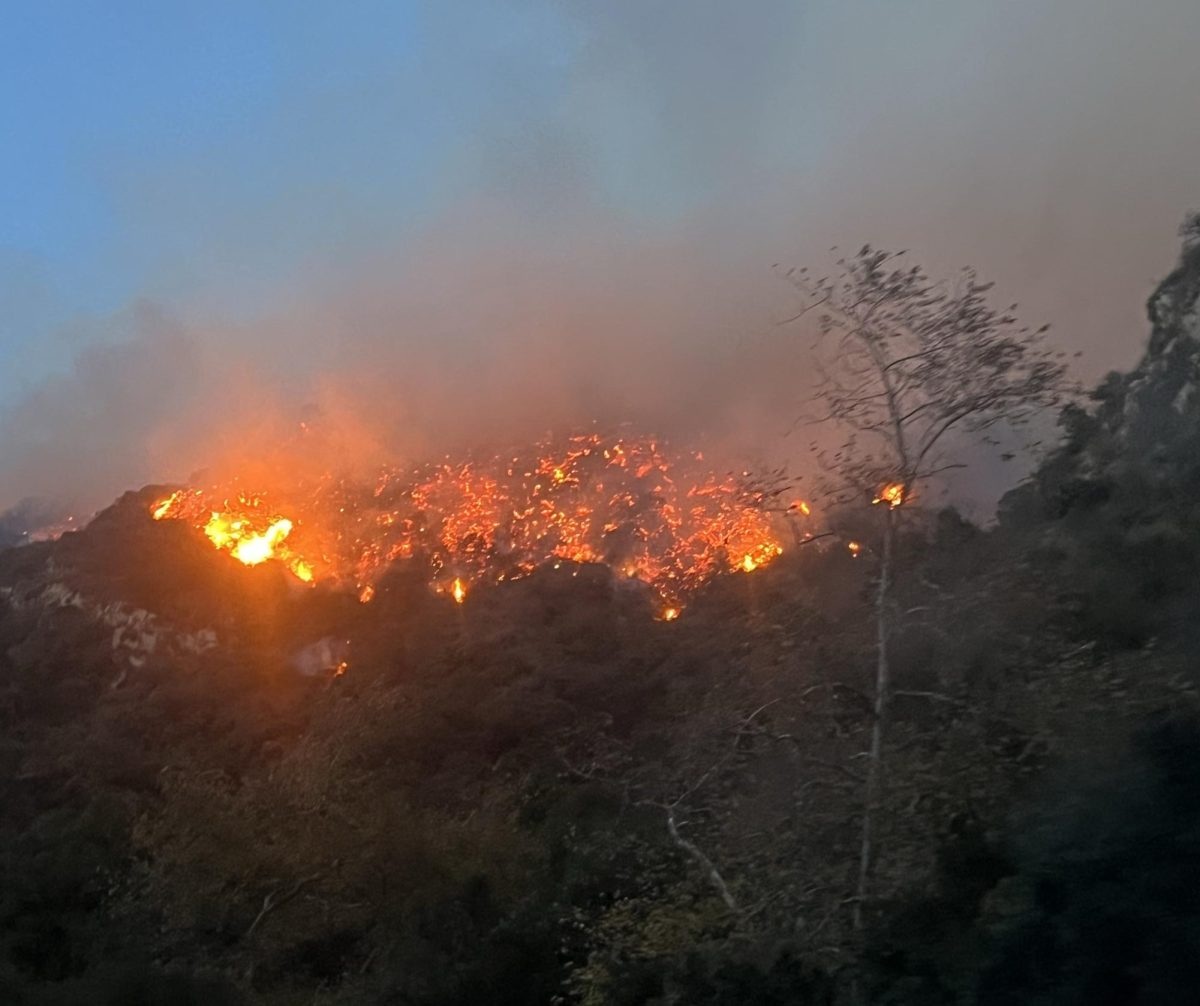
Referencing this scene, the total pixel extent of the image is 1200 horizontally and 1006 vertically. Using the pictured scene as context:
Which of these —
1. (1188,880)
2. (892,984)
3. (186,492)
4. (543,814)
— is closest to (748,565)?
(543,814)

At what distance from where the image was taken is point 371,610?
29.0 m

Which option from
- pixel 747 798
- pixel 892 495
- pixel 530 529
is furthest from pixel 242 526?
pixel 892 495

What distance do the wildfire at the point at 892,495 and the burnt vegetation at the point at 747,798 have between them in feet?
0.92

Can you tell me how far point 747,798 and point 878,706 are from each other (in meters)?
1.91

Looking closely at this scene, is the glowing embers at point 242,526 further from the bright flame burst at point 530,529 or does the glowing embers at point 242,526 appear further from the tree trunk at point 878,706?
the tree trunk at point 878,706

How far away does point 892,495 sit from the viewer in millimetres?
11562

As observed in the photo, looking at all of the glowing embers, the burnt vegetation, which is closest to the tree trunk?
the burnt vegetation

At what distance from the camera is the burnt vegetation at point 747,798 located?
695cm

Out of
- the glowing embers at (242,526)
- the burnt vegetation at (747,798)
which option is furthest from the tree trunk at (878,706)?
the glowing embers at (242,526)

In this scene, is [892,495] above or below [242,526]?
below

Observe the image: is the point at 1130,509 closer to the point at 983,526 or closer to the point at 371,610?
the point at 983,526

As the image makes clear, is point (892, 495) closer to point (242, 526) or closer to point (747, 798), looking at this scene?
point (747, 798)

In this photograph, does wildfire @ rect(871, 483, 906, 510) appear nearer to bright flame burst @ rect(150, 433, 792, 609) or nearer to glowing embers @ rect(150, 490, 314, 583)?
bright flame burst @ rect(150, 433, 792, 609)

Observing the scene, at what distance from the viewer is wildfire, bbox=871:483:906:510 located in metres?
11.5
